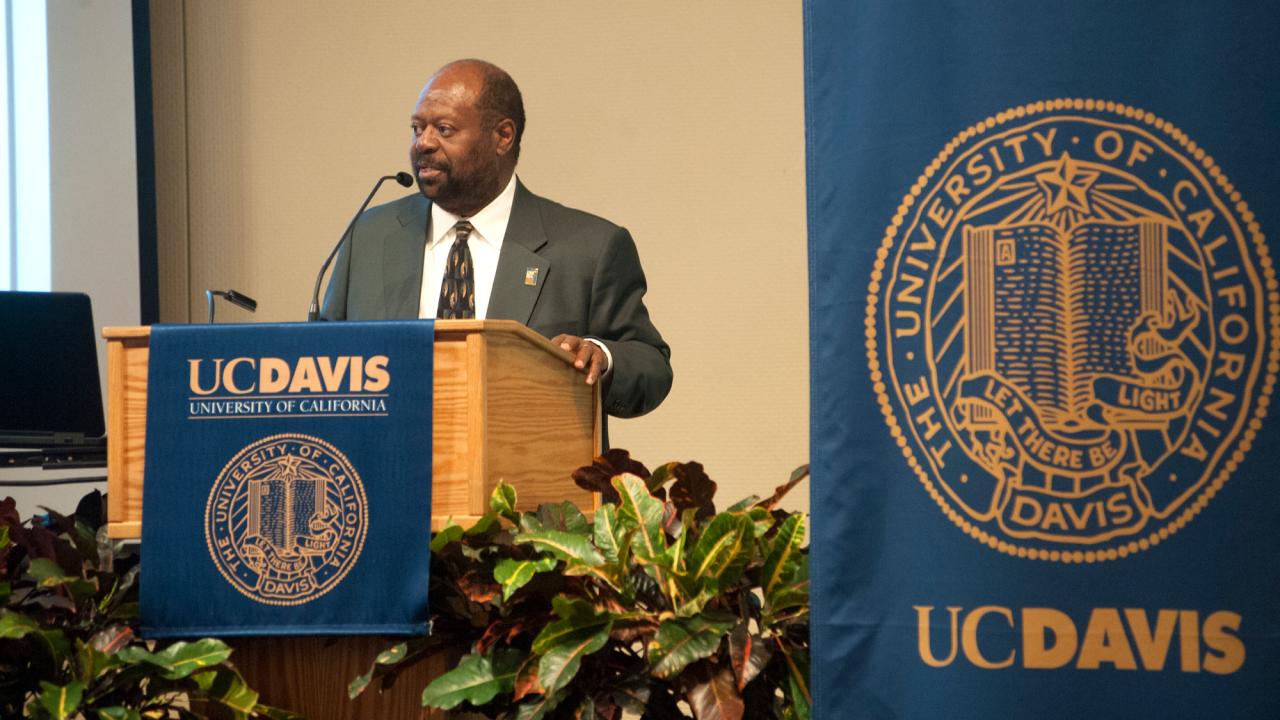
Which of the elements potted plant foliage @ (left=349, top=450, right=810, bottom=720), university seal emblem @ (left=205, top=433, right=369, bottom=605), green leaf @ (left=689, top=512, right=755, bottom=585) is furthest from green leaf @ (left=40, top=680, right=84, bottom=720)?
green leaf @ (left=689, top=512, right=755, bottom=585)

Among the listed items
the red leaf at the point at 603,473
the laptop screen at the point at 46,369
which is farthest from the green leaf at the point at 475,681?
the laptop screen at the point at 46,369

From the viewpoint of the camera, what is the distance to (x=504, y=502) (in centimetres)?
193

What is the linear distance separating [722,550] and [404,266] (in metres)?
1.15

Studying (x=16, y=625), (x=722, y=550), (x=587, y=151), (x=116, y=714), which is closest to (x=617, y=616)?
(x=722, y=550)

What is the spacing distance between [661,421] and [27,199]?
7.39 feet

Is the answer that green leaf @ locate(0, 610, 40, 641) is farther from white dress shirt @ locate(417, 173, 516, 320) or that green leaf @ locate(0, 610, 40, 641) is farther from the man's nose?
the man's nose

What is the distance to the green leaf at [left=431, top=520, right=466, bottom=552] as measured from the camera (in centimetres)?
189

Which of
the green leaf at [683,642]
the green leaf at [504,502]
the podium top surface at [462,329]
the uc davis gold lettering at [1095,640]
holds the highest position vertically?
the podium top surface at [462,329]

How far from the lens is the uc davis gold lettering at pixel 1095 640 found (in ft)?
4.95

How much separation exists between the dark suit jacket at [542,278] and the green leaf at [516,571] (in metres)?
0.75

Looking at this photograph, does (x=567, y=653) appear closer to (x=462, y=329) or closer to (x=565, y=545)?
(x=565, y=545)

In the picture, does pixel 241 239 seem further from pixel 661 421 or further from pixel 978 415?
pixel 978 415

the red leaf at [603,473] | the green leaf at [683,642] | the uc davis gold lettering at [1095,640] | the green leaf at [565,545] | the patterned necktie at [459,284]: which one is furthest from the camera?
the patterned necktie at [459,284]

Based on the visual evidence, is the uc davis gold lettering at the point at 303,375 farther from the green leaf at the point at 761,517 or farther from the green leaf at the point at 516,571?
the green leaf at the point at 761,517
